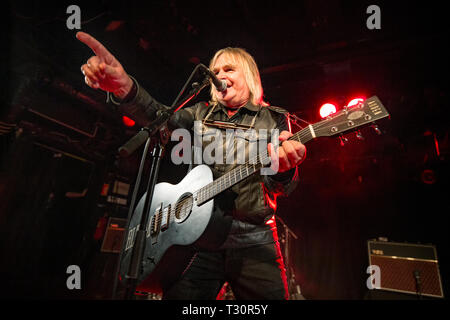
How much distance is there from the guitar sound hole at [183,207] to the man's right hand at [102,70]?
96cm

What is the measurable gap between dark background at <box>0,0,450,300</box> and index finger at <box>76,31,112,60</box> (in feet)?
8.72

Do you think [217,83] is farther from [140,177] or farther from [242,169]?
[140,177]

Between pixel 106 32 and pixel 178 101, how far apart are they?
390cm

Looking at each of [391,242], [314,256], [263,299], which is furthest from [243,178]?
[314,256]

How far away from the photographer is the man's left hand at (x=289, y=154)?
1656mm

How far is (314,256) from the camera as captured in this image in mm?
7125

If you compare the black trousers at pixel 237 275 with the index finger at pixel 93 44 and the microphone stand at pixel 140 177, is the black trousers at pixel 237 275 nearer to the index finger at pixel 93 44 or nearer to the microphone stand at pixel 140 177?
the microphone stand at pixel 140 177

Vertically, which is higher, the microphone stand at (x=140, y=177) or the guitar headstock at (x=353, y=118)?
the guitar headstock at (x=353, y=118)

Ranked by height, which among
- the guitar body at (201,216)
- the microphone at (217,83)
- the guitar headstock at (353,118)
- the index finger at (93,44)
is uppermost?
the microphone at (217,83)

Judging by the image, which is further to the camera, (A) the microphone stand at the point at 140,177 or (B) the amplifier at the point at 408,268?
(B) the amplifier at the point at 408,268

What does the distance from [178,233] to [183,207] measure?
24 cm

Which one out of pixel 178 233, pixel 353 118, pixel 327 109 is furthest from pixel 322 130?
pixel 327 109

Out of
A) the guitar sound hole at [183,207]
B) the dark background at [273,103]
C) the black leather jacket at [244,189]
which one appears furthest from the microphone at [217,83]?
the dark background at [273,103]

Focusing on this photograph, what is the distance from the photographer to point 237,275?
162cm
